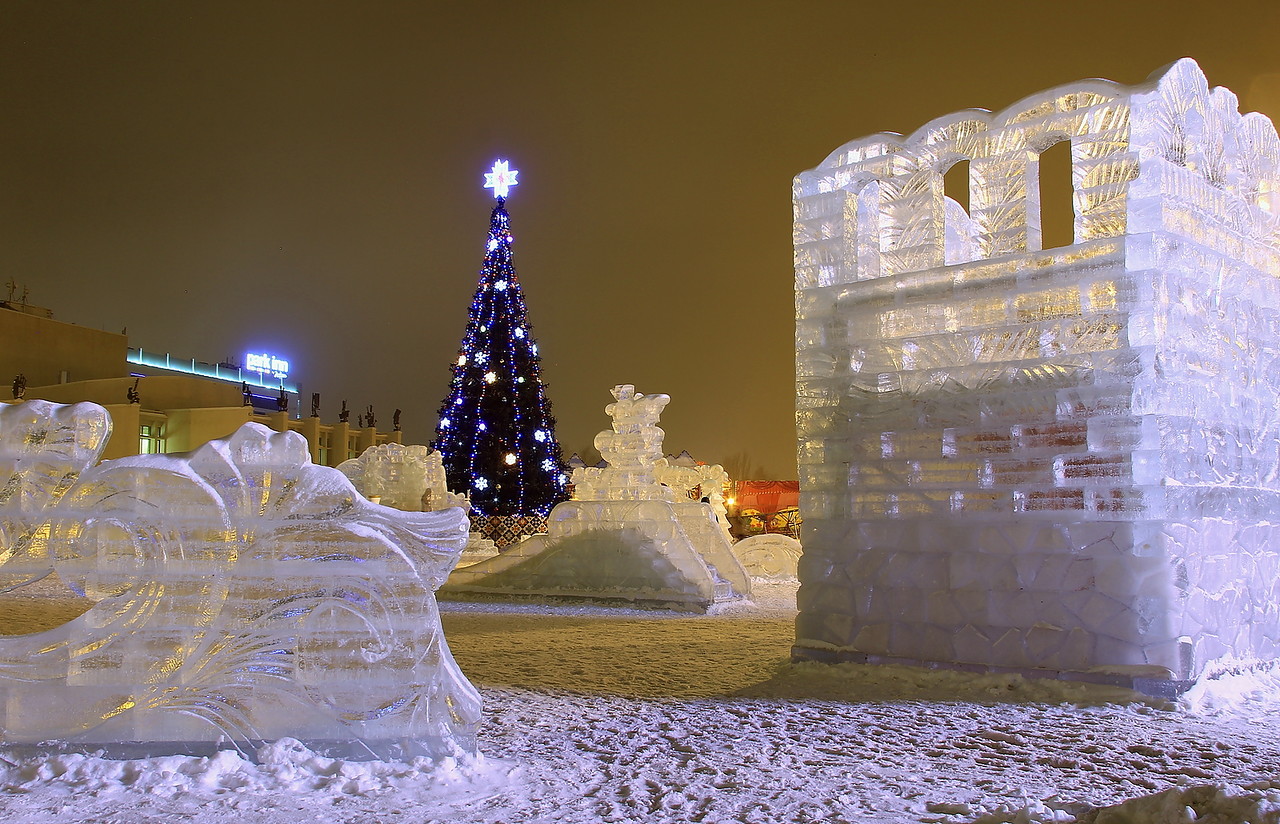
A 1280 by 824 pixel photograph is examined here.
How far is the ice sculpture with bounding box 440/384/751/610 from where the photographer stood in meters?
10.3

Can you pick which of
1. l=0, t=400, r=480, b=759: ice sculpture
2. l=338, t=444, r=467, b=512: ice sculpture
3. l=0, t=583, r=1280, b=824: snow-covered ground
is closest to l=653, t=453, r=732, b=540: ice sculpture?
l=338, t=444, r=467, b=512: ice sculpture

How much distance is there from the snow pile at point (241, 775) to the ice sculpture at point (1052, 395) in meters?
3.25

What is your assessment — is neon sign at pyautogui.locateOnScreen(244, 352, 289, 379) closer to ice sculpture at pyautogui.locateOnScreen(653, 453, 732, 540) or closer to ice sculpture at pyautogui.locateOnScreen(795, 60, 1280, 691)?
ice sculpture at pyautogui.locateOnScreen(653, 453, 732, 540)

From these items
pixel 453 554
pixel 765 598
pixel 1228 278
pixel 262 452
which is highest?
pixel 1228 278

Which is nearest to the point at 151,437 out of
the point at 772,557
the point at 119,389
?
the point at 119,389

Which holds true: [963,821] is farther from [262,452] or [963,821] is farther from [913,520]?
[913,520]

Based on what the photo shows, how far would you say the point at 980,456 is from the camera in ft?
18.4

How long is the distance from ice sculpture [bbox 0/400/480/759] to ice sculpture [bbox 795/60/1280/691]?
319 centimetres

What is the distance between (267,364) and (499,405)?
A: 2075 cm

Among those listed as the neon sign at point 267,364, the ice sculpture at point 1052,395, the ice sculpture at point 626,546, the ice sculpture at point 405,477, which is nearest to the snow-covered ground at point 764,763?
the ice sculpture at point 1052,395

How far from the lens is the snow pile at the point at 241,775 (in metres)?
3.07

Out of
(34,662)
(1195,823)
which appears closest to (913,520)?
(1195,823)

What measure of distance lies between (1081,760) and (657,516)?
7.15 metres

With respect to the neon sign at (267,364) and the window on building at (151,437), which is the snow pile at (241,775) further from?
the neon sign at (267,364)
